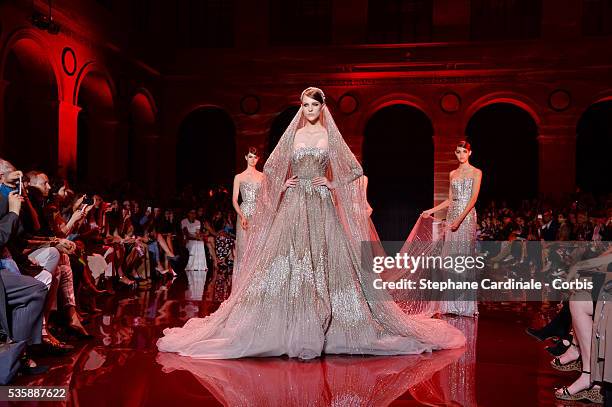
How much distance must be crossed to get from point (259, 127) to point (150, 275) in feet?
27.2

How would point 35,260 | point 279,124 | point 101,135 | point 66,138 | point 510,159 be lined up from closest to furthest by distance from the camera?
point 35,260 < point 66,138 < point 101,135 < point 510,159 < point 279,124

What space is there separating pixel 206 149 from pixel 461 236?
13.6 meters

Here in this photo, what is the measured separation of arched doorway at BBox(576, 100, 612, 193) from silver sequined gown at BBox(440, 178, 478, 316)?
40.9ft

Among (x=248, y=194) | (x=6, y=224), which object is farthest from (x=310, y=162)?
(x=248, y=194)

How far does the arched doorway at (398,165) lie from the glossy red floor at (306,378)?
43.8ft

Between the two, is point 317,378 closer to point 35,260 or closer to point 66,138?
point 35,260

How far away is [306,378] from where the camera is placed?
411 cm

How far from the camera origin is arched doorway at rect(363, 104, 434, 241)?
18.9m

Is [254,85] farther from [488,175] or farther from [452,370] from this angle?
[452,370]

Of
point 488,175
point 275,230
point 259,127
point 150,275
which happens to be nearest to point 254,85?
point 259,127

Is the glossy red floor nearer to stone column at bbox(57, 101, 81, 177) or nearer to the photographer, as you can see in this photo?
the photographer

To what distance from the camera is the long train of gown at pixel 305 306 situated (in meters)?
4.75

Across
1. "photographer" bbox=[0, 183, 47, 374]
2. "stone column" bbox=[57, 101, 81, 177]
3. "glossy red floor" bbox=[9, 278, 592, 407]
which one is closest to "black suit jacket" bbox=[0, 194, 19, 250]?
"photographer" bbox=[0, 183, 47, 374]

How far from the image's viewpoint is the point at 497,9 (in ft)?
60.0
